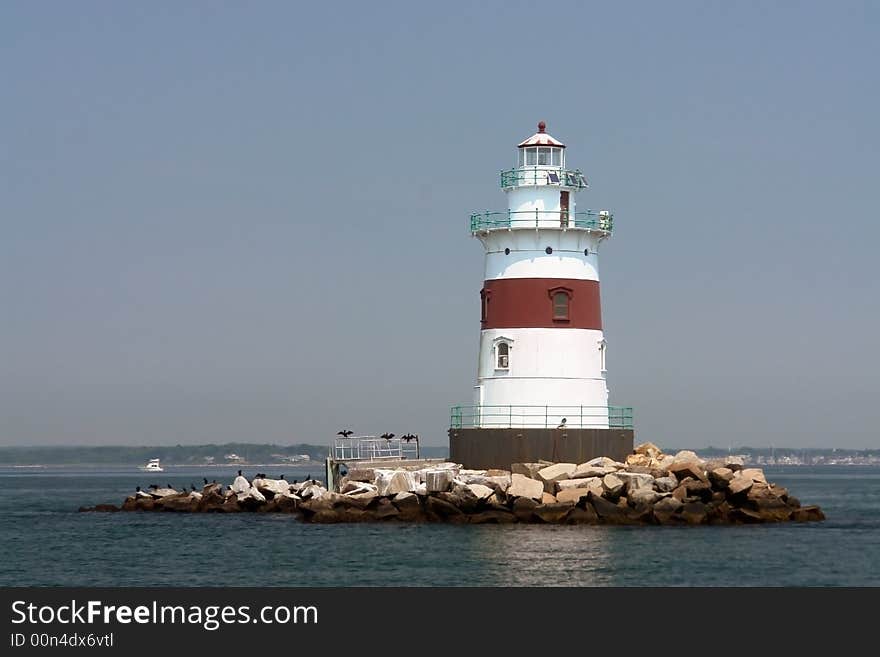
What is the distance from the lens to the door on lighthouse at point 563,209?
139 ft

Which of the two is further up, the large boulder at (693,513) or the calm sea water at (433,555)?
the large boulder at (693,513)

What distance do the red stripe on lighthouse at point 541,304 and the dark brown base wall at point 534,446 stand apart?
106 inches

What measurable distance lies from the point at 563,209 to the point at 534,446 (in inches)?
240

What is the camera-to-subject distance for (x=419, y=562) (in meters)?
32.7

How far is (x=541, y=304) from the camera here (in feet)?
137

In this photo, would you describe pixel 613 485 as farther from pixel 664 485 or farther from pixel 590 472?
pixel 664 485

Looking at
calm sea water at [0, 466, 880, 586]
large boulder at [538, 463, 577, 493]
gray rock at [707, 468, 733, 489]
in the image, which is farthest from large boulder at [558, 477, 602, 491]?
gray rock at [707, 468, 733, 489]

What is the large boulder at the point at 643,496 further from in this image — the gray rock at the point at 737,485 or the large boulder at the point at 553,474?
the gray rock at the point at 737,485

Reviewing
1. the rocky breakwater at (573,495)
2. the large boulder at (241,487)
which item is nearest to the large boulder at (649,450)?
the rocky breakwater at (573,495)
